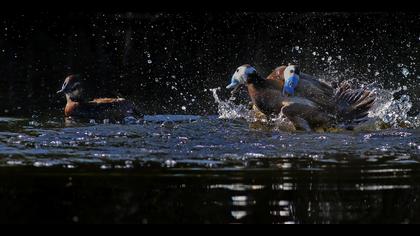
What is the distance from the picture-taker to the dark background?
480 inches

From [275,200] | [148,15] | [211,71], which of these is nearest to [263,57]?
[211,71]

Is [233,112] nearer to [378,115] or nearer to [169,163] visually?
[378,115]

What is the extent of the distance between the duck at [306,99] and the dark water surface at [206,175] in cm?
62

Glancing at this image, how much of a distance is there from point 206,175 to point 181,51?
328 inches

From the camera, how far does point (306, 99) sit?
32.2 feet

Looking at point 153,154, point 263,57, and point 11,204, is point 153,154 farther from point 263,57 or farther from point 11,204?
point 263,57

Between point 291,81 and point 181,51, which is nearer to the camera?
point 291,81

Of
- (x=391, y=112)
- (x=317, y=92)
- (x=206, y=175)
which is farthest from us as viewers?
(x=391, y=112)

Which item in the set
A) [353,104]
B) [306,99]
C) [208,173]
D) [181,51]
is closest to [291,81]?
[306,99]

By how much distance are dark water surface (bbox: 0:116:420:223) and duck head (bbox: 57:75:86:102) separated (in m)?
1.95

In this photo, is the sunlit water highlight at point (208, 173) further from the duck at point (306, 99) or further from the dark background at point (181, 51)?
the dark background at point (181, 51)

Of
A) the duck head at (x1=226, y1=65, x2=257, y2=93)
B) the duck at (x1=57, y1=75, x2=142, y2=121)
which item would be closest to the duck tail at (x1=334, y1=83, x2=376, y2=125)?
the duck head at (x1=226, y1=65, x2=257, y2=93)

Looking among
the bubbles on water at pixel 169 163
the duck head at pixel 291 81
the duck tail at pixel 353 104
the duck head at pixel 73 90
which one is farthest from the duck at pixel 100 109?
the bubbles on water at pixel 169 163

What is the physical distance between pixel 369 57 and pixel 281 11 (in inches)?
109
